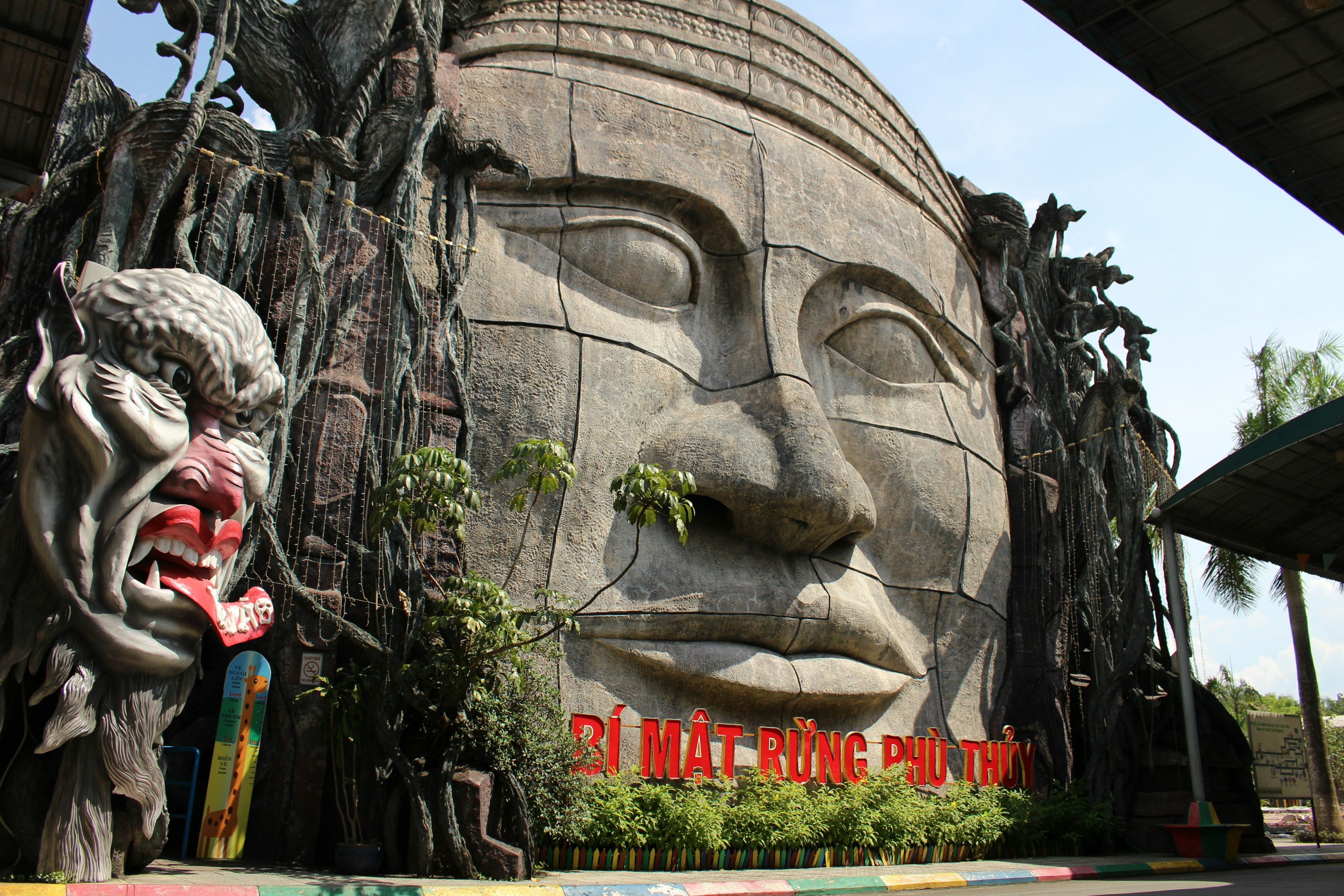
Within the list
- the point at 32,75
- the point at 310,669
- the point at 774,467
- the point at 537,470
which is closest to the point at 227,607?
the point at 310,669

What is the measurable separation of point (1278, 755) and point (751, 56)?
7555 mm

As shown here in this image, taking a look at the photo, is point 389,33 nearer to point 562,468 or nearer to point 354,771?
point 562,468

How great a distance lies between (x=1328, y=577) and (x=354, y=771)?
26.3 feet

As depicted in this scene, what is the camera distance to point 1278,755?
929 cm

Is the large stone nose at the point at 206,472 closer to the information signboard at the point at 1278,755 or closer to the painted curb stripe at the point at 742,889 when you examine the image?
the painted curb stripe at the point at 742,889

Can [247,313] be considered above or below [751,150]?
below

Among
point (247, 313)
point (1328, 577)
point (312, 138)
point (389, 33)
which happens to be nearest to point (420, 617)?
point (247, 313)

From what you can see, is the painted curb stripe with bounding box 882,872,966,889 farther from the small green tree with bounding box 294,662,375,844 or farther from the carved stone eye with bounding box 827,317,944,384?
the carved stone eye with bounding box 827,317,944,384

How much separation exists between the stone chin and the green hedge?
2439mm

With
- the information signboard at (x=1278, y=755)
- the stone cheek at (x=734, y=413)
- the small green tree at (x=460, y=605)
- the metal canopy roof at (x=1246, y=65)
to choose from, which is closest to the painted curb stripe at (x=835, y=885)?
the stone cheek at (x=734, y=413)

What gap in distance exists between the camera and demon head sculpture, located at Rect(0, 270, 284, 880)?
395cm

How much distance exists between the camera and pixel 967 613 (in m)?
8.50

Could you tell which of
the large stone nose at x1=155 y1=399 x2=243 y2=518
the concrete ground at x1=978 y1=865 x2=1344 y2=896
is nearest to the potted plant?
the large stone nose at x1=155 y1=399 x2=243 y2=518

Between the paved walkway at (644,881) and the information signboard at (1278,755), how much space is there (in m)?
1.16
